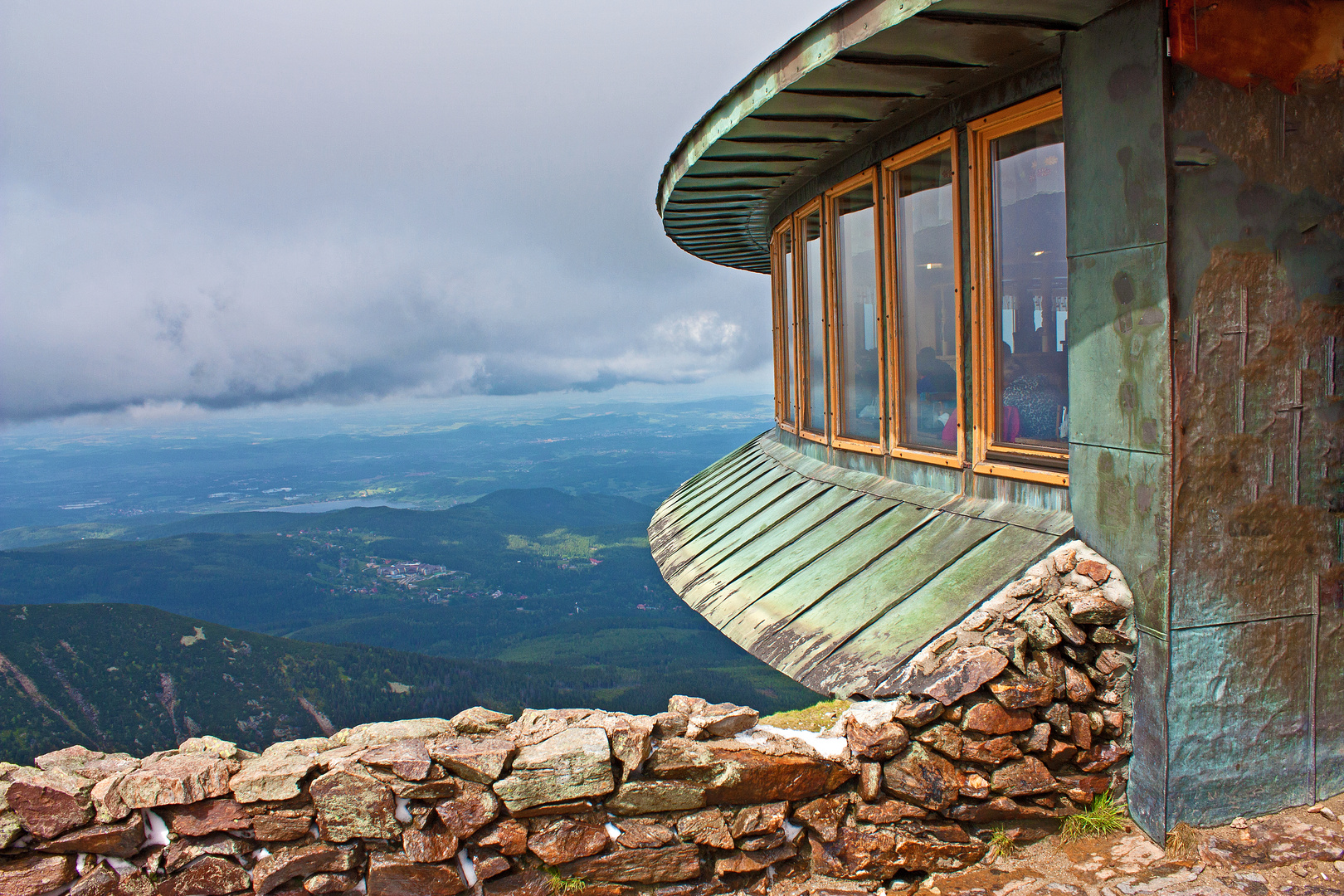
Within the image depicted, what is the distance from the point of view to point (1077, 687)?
396 cm

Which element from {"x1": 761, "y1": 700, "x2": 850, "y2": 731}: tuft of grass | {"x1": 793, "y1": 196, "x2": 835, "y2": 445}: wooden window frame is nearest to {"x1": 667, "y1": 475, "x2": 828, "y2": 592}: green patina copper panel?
{"x1": 793, "y1": 196, "x2": 835, "y2": 445}: wooden window frame

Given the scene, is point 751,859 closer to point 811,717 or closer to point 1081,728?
point 1081,728

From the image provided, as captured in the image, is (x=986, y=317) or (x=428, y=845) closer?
(x=428, y=845)

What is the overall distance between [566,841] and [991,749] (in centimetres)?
237

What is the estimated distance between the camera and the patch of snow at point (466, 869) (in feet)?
13.0

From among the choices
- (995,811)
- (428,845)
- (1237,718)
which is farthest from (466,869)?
(1237,718)

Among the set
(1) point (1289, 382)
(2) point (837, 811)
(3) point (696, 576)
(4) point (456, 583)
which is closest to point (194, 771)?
(2) point (837, 811)

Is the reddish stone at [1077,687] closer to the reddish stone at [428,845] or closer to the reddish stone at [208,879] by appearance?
the reddish stone at [428,845]

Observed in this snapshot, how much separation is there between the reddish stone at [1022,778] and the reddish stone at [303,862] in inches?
138

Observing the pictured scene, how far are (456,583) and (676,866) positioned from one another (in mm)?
185402

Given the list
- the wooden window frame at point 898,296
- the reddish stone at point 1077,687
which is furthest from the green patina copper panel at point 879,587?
the reddish stone at point 1077,687

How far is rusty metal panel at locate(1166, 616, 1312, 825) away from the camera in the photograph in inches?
147

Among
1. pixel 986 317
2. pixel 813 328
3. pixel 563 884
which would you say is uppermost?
pixel 813 328

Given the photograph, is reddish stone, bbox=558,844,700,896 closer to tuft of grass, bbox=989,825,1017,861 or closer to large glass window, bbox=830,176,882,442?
tuft of grass, bbox=989,825,1017,861
